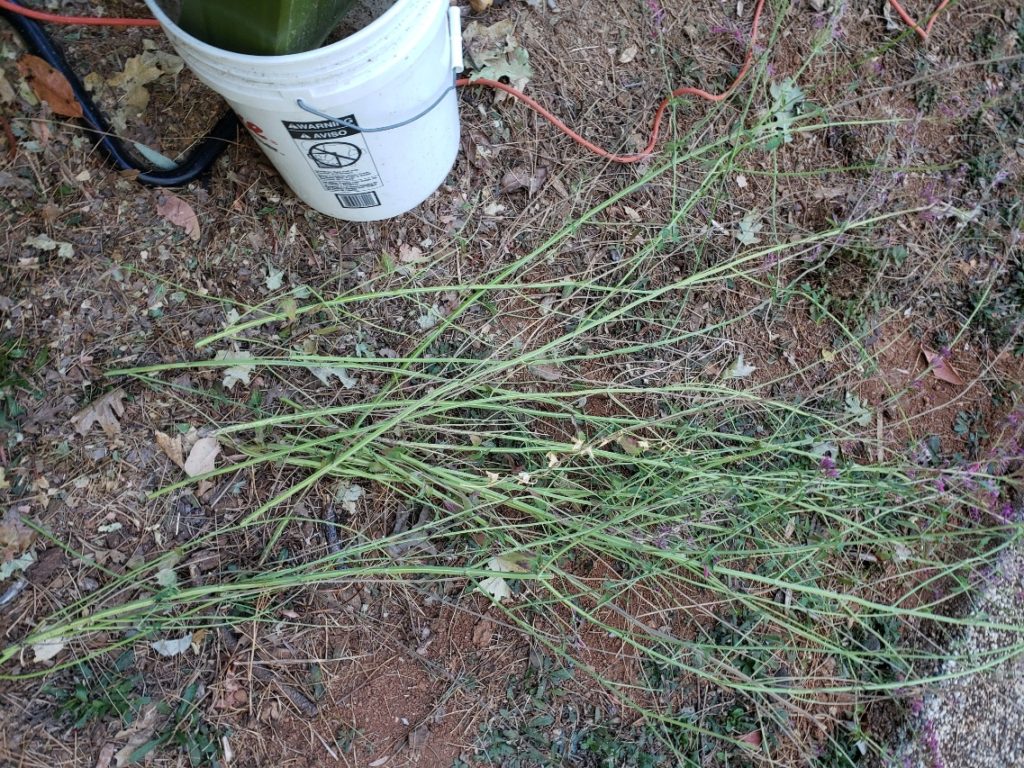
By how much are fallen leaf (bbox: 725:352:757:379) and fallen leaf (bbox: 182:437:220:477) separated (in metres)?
1.51

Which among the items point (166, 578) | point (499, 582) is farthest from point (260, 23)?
point (499, 582)

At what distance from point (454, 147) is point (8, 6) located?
1.17 meters

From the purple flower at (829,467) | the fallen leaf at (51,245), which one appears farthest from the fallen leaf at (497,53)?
the purple flower at (829,467)

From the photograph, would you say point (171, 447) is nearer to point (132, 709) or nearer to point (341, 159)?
point (132, 709)

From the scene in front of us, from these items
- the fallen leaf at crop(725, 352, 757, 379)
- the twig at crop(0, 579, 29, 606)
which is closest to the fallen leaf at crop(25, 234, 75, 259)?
the twig at crop(0, 579, 29, 606)

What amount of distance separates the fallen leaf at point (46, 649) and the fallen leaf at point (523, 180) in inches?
66.9

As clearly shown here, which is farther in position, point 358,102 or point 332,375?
point 332,375

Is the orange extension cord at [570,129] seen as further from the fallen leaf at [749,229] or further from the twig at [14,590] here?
the twig at [14,590]

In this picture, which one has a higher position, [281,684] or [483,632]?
[281,684]

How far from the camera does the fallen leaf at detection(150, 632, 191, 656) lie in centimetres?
161

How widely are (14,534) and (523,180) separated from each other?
5.52ft

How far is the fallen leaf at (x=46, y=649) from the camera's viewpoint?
1559 millimetres

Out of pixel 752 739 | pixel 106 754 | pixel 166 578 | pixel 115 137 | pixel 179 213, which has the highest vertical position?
pixel 115 137

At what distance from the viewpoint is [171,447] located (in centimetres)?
171
